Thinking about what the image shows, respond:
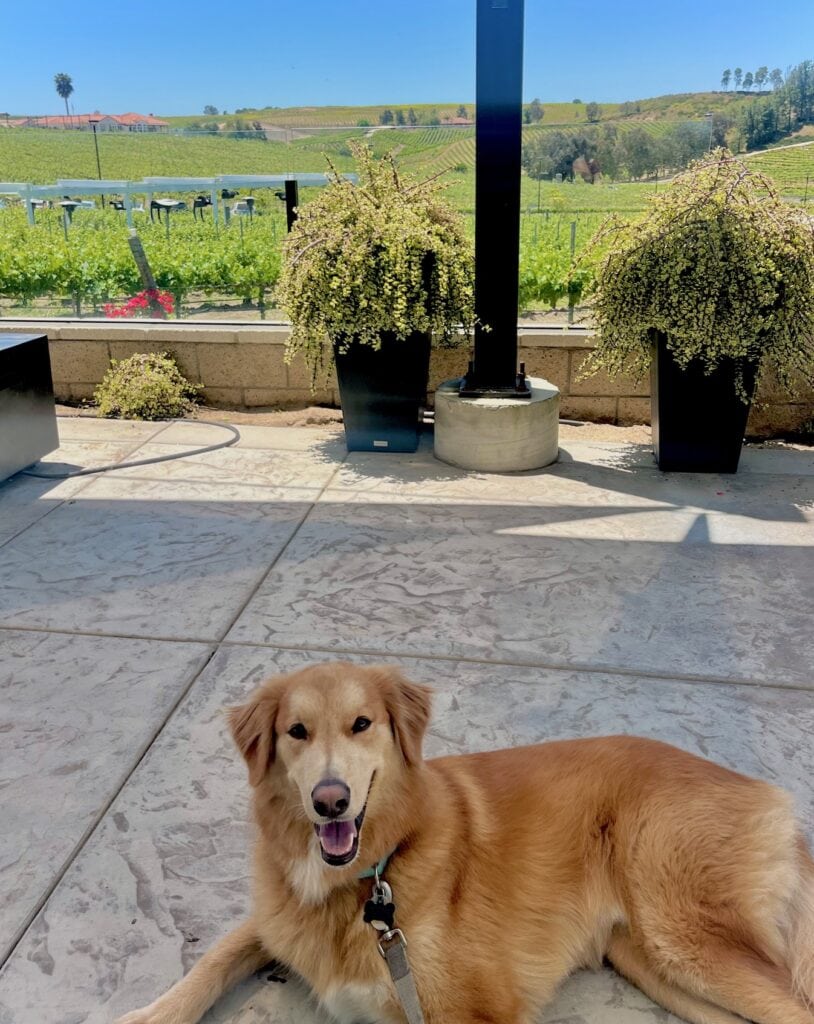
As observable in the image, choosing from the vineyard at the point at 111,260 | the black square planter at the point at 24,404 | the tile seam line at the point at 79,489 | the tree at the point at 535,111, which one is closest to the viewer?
the tile seam line at the point at 79,489

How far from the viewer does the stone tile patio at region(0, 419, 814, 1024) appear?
245 centimetres

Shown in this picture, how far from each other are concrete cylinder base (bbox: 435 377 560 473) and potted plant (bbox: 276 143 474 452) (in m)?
0.40

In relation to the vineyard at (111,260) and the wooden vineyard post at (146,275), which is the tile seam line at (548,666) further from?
the wooden vineyard post at (146,275)

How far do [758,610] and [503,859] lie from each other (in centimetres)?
252

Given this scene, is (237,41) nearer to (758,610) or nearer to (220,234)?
(220,234)

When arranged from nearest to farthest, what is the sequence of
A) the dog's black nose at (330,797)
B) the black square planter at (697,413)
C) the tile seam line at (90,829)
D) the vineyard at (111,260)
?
the dog's black nose at (330,797)
the tile seam line at (90,829)
the black square planter at (697,413)
the vineyard at (111,260)

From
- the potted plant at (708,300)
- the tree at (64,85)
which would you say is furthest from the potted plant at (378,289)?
the tree at (64,85)

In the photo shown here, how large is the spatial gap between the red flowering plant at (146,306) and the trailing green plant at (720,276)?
13.5ft

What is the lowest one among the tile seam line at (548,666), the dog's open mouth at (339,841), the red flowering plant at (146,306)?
the tile seam line at (548,666)

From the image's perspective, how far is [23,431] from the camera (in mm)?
5910

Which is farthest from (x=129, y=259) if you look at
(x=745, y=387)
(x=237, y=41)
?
(x=745, y=387)

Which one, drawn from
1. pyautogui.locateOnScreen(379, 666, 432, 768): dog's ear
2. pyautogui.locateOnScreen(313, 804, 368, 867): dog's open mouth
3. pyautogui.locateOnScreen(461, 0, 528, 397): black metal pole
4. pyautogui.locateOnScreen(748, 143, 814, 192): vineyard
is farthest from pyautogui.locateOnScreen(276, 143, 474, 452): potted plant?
pyautogui.locateOnScreen(313, 804, 368, 867): dog's open mouth

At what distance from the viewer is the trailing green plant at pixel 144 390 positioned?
735 centimetres

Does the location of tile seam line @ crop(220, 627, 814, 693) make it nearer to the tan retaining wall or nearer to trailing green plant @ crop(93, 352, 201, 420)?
the tan retaining wall
